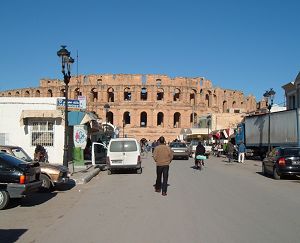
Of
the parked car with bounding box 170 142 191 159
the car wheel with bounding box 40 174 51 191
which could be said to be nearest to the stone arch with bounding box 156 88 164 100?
the parked car with bounding box 170 142 191 159

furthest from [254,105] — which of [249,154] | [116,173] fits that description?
[116,173]

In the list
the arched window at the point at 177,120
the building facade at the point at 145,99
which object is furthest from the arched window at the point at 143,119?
the arched window at the point at 177,120

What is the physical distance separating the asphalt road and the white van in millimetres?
6446

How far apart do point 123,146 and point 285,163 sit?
296 inches

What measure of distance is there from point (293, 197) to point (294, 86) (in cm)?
4000

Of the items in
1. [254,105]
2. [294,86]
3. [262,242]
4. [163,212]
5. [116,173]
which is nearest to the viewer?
[262,242]

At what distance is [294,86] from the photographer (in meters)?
50.2

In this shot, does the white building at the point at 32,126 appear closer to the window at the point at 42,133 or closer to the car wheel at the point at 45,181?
the window at the point at 42,133

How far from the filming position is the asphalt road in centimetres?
751

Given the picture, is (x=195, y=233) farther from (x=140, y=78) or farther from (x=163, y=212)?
(x=140, y=78)

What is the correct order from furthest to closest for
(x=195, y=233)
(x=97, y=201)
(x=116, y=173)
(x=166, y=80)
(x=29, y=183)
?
(x=166, y=80), (x=116, y=173), (x=97, y=201), (x=29, y=183), (x=195, y=233)

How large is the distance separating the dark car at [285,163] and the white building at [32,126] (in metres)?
12.6

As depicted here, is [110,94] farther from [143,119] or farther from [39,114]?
[39,114]

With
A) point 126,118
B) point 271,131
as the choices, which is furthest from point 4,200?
point 126,118
